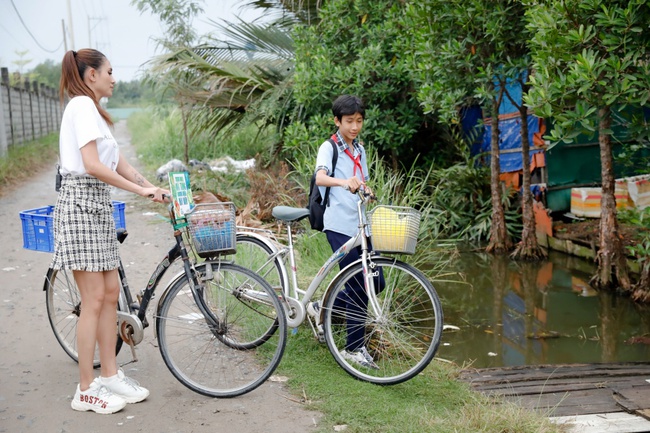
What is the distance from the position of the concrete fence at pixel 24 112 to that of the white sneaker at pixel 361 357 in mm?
12958

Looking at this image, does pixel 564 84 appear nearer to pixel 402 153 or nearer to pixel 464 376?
pixel 464 376

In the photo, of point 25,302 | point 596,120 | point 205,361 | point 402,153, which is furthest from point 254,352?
point 402,153

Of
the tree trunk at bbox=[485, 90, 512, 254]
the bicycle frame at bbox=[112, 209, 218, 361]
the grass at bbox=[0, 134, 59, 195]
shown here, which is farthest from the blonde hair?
the grass at bbox=[0, 134, 59, 195]

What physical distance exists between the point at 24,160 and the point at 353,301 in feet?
45.6

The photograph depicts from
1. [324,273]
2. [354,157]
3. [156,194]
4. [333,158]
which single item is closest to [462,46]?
[354,157]

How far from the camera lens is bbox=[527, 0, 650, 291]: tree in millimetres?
5910

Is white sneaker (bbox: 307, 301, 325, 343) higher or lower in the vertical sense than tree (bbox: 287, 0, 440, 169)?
lower

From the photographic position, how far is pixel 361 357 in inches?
177

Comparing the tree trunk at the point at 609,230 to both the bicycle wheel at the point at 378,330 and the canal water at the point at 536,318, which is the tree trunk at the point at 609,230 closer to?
the canal water at the point at 536,318

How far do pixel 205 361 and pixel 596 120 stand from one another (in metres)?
4.46

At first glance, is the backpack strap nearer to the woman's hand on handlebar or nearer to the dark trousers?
the dark trousers

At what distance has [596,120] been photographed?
22.3 feet

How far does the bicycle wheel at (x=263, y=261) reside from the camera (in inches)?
185

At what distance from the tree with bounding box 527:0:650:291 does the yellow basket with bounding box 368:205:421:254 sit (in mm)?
2774
